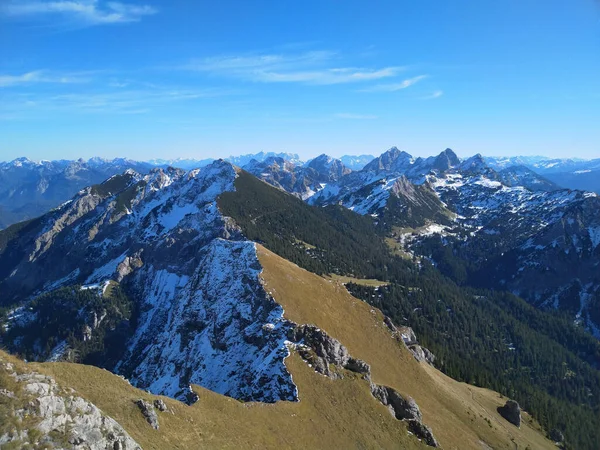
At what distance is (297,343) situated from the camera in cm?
8500

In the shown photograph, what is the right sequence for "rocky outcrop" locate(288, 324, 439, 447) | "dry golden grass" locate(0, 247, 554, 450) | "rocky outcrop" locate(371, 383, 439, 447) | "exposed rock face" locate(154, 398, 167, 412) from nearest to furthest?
"dry golden grass" locate(0, 247, 554, 450)
"exposed rock face" locate(154, 398, 167, 412)
"rocky outcrop" locate(371, 383, 439, 447)
"rocky outcrop" locate(288, 324, 439, 447)

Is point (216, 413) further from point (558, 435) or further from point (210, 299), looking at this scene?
point (558, 435)

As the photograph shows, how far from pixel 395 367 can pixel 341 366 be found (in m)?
26.2

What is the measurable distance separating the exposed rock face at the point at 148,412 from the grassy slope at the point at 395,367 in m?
48.3

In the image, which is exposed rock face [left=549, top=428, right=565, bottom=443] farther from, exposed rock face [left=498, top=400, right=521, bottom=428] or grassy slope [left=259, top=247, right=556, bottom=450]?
exposed rock face [left=498, top=400, right=521, bottom=428]

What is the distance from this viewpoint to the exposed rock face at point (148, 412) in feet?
159

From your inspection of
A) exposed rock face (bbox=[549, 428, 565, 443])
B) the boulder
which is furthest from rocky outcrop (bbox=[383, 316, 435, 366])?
exposed rock face (bbox=[549, 428, 565, 443])

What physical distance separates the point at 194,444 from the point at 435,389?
73016mm

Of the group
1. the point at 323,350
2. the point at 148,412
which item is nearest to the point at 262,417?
the point at 148,412

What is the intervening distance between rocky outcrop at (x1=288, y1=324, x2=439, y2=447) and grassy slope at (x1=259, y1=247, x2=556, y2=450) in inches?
263

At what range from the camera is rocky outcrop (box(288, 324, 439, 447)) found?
255 ft

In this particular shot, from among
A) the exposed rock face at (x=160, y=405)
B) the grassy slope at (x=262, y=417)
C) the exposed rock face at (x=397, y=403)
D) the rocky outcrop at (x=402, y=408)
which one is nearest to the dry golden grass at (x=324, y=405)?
the grassy slope at (x=262, y=417)

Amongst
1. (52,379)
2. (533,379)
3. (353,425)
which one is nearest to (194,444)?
(52,379)

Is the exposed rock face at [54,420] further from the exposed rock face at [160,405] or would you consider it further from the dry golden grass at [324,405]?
the exposed rock face at [160,405]
